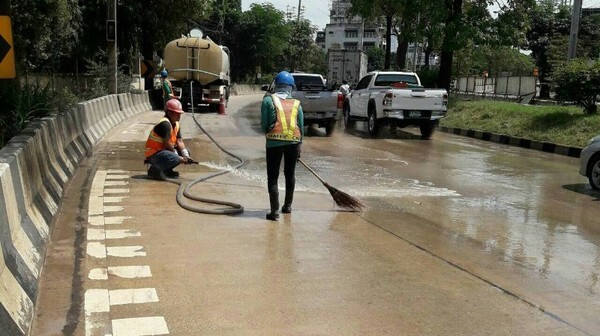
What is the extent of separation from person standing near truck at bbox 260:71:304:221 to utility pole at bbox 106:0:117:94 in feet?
49.4

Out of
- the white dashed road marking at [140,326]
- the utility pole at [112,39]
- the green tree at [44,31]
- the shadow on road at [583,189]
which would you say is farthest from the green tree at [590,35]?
the white dashed road marking at [140,326]

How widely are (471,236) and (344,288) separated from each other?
2.45 metres

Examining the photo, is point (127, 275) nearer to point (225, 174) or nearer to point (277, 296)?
point (277, 296)

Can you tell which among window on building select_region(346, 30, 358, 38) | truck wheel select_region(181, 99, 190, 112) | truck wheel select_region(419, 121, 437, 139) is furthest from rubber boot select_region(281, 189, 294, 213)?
window on building select_region(346, 30, 358, 38)

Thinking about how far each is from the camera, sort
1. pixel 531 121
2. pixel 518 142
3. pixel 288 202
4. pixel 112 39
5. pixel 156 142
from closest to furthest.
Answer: pixel 288 202, pixel 156 142, pixel 518 142, pixel 531 121, pixel 112 39

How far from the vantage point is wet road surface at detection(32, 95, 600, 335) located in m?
4.27

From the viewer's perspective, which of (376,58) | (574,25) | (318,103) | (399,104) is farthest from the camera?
(376,58)

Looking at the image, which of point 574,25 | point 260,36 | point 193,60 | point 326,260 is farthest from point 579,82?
point 260,36

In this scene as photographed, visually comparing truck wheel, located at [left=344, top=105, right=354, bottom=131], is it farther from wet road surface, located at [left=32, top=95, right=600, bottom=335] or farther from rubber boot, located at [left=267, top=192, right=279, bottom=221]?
rubber boot, located at [left=267, top=192, right=279, bottom=221]

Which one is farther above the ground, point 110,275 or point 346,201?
point 346,201

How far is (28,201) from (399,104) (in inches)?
521

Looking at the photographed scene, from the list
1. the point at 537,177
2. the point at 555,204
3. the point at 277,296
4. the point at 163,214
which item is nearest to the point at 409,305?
the point at 277,296

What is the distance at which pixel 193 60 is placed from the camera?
2602 cm

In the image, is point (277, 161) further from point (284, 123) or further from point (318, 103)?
point (318, 103)
